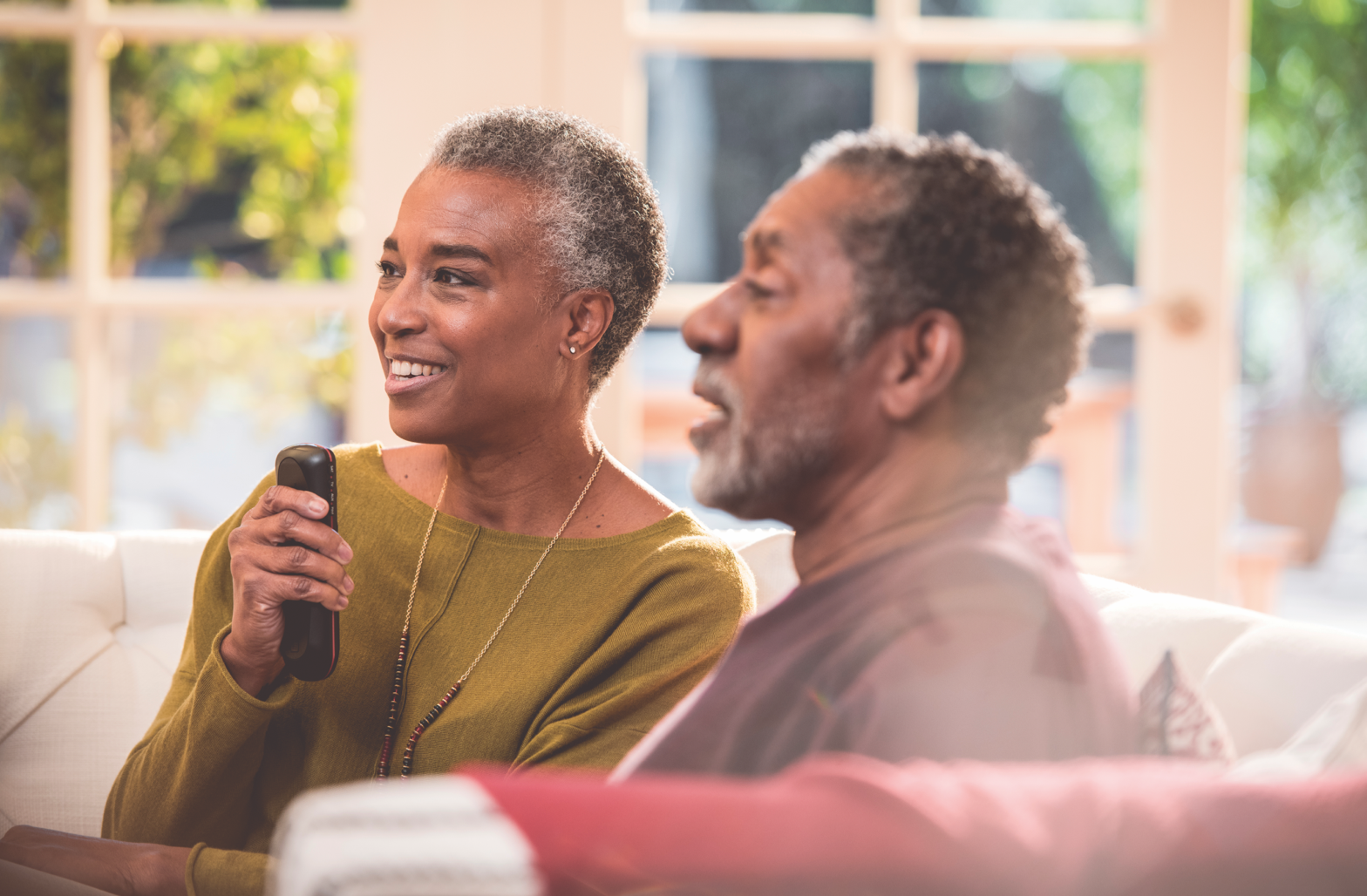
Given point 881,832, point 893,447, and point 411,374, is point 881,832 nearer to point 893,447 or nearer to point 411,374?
point 893,447

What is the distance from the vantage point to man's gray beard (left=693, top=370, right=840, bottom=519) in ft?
2.51

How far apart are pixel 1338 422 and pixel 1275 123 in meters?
1.34

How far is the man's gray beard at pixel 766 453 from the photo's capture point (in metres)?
0.76

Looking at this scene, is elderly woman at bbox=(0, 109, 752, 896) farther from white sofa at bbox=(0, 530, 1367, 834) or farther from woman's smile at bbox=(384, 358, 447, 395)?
white sofa at bbox=(0, 530, 1367, 834)

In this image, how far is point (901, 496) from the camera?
29.4 inches

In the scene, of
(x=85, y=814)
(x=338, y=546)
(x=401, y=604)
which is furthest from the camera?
(x=85, y=814)

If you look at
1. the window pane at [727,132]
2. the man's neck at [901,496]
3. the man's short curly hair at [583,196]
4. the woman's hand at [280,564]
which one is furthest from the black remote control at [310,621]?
the window pane at [727,132]

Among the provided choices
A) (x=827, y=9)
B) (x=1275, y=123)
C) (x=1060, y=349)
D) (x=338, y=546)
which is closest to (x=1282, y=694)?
(x=1060, y=349)

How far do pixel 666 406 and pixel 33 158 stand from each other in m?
1.31

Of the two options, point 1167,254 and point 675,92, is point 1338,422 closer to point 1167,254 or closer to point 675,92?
point 1167,254

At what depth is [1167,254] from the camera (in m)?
2.18

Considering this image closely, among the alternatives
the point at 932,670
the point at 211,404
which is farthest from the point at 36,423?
the point at 932,670

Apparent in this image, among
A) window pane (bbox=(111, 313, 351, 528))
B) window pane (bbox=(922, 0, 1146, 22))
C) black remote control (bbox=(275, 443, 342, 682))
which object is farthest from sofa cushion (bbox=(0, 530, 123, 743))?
window pane (bbox=(922, 0, 1146, 22))

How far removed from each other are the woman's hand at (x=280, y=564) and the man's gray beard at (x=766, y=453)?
450 millimetres
